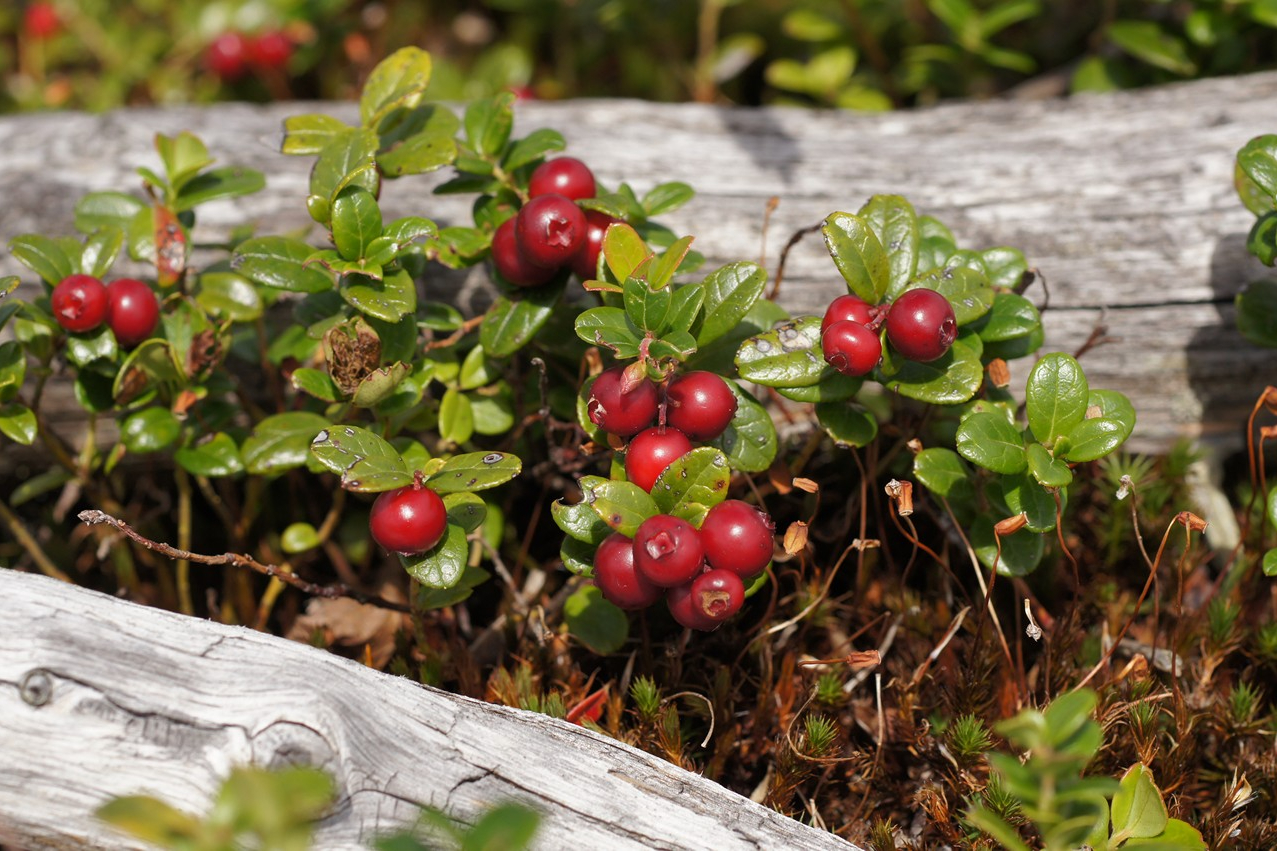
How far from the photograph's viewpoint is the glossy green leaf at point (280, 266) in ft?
8.49

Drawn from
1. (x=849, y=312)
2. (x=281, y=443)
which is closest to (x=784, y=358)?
(x=849, y=312)

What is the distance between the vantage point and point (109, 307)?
274cm

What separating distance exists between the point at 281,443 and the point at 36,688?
0.87 metres

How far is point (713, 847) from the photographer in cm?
212

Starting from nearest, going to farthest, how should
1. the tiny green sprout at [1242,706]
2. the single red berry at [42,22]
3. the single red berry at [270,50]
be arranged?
the tiny green sprout at [1242,706] → the single red berry at [270,50] → the single red berry at [42,22]

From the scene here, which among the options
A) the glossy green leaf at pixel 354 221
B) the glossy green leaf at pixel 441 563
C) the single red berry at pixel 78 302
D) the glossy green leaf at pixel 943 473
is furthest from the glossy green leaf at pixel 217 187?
the glossy green leaf at pixel 943 473

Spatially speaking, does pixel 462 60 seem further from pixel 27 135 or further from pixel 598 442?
pixel 598 442

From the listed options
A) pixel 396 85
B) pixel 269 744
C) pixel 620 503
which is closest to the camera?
pixel 269 744

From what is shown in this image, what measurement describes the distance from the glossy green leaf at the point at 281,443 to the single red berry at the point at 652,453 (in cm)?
90

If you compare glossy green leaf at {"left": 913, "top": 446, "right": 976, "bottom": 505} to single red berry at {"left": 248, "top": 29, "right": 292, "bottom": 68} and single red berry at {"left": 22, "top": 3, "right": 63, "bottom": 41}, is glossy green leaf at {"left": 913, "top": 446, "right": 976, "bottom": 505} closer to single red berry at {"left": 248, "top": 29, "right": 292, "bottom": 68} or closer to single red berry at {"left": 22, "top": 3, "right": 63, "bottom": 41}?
single red berry at {"left": 248, "top": 29, "right": 292, "bottom": 68}

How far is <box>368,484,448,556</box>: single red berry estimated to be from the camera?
223cm

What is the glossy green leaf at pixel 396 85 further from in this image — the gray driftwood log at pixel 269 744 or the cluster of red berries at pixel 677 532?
the gray driftwood log at pixel 269 744

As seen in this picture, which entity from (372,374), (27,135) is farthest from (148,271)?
(372,374)

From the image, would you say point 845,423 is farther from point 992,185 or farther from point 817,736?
point 992,185
